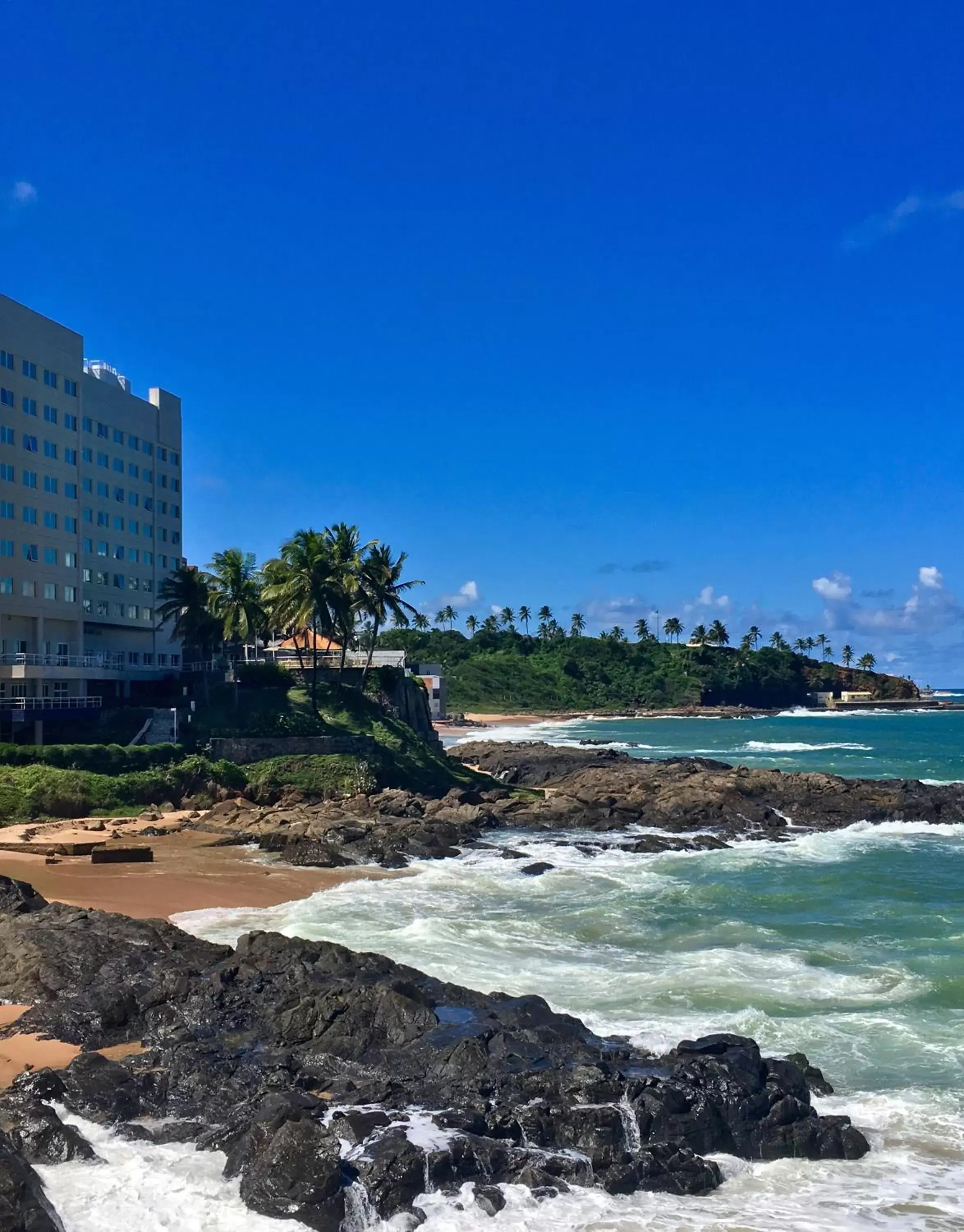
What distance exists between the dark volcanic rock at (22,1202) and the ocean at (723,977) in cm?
93

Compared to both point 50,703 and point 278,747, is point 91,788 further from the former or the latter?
point 278,747

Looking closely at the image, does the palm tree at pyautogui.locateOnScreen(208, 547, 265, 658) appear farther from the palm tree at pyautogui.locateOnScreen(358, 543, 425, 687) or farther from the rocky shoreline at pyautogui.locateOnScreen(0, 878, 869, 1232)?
the rocky shoreline at pyautogui.locateOnScreen(0, 878, 869, 1232)

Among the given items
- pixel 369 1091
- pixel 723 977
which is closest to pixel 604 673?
pixel 723 977

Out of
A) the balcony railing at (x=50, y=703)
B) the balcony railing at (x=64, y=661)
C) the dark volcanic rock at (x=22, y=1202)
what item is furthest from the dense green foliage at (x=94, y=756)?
the dark volcanic rock at (x=22, y=1202)

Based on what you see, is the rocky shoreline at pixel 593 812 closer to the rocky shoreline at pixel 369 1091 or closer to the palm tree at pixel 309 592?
the palm tree at pixel 309 592

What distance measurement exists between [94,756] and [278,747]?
8273 mm

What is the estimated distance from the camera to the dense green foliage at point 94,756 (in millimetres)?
A: 40719

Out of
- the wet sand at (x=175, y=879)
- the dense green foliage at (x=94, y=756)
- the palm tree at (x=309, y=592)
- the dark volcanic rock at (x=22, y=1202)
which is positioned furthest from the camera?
the palm tree at (x=309, y=592)

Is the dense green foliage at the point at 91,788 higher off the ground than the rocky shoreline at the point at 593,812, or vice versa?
the dense green foliage at the point at 91,788

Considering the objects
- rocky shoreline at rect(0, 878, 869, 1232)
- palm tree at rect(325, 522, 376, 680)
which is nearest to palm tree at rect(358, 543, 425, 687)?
palm tree at rect(325, 522, 376, 680)

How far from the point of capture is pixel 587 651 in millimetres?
174500

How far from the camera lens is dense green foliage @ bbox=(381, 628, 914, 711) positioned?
155750 mm

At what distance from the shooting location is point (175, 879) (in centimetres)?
2947

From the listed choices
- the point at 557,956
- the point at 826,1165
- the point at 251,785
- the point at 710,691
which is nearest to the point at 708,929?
the point at 557,956
